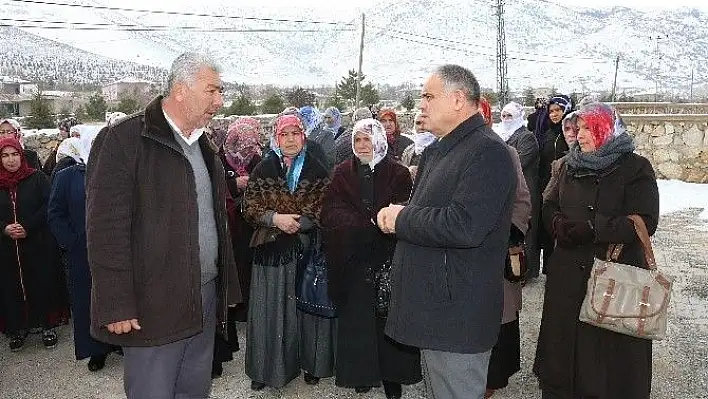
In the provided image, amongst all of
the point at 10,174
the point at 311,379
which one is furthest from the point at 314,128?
the point at 311,379

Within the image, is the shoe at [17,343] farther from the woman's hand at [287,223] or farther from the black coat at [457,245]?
the black coat at [457,245]

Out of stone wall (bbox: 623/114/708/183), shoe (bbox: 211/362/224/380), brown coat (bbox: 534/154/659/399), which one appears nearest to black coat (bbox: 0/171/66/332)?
shoe (bbox: 211/362/224/380)

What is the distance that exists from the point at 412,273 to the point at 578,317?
1270 millimetres

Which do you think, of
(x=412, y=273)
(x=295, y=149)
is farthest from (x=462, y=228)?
→ (x=295, y=149)

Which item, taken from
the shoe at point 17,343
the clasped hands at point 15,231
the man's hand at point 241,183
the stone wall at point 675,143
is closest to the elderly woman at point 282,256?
the man's hand at point 241,183

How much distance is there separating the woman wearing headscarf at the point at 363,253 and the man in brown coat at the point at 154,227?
3.23 feet

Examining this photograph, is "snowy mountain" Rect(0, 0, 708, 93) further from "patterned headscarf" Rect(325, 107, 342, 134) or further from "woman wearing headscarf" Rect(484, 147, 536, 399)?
"woman wearing headscarf" Rect(484, 147, 536, 399)

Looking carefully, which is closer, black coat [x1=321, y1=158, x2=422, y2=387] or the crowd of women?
the crowd of women

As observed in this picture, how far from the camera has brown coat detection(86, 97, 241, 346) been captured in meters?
2.05

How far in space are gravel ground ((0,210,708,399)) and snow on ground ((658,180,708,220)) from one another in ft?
16.1

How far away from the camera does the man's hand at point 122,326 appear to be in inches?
81.9

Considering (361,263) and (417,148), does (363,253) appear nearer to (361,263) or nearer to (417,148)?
(361,263)

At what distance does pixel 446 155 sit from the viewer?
6.98 feet

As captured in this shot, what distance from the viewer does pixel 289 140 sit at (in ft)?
11.3
